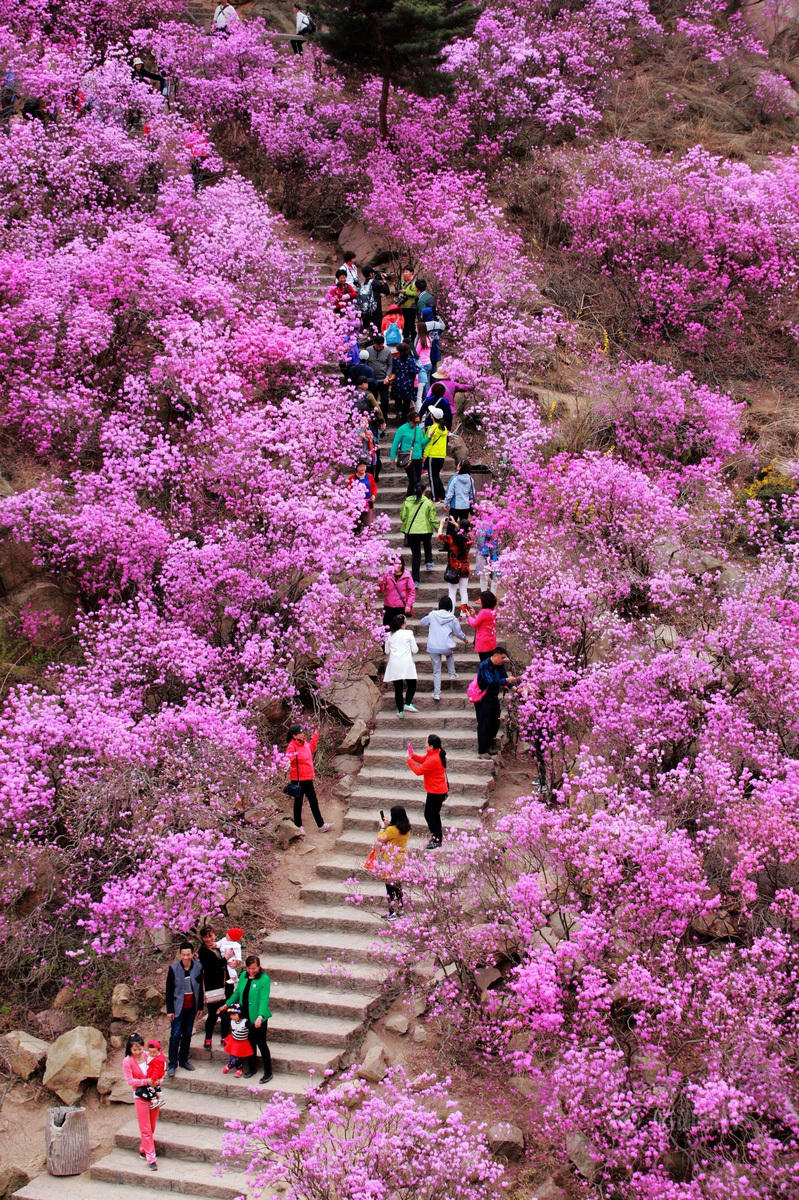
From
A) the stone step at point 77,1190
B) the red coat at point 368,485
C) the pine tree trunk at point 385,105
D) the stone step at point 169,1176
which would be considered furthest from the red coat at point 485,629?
the pine tree trunk at point 385,105

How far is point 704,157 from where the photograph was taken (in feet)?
73.4

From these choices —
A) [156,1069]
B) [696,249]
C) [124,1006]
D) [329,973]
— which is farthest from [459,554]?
[696,249]

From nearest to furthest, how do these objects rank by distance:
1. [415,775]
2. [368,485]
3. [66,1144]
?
→ [66,1144] → [415,775] → [368,485]

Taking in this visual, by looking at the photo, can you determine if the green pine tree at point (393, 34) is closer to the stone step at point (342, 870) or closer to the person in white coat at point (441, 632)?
the person in white coat at point (441, 632)

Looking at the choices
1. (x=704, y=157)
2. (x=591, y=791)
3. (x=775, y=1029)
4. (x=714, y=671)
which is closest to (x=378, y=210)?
(x=704, y=157)

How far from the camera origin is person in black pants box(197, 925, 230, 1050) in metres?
12.0

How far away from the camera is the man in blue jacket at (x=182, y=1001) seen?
11570 mm

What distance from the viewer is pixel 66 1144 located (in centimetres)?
1135

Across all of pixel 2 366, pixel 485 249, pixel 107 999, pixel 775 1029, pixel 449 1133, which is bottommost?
pixel 107 999

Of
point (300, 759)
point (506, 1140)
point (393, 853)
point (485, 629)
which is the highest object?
point (485, 629)

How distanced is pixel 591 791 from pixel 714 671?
2.56 m

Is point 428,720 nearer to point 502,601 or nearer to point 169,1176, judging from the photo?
point 502,601

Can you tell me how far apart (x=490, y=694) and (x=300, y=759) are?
2.39 meters

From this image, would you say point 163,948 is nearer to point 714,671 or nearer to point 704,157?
point 714,671
